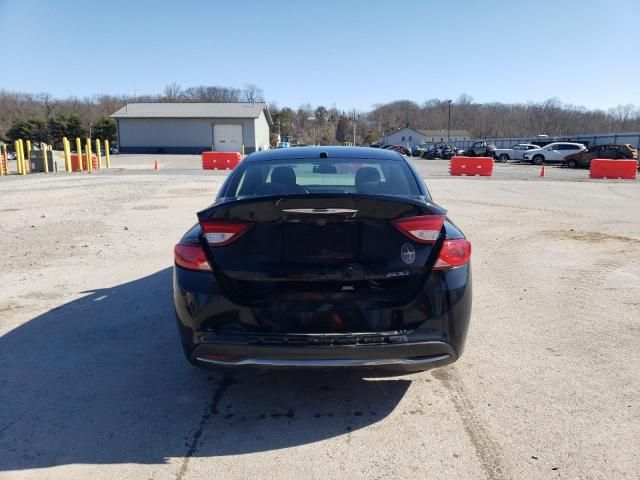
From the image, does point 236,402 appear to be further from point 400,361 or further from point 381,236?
point 381,236

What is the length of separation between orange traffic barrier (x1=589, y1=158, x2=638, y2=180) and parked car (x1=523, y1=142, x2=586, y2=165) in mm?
15733

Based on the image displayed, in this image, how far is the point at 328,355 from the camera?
9.30ft

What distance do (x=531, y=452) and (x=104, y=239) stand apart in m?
7.90

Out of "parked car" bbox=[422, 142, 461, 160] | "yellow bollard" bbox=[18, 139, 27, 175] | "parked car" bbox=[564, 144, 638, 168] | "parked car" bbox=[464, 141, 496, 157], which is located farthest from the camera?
"parked car" bbox=[422, 142, 461, 160]

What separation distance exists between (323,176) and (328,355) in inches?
82.1

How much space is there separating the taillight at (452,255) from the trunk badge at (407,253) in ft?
0.49

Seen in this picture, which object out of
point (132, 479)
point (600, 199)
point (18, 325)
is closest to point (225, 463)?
point (132, 479)

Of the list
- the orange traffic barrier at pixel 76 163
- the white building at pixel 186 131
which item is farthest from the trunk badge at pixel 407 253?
the white building at pixel 186 131

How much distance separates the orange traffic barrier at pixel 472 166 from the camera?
26.5m

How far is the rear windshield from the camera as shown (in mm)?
3994

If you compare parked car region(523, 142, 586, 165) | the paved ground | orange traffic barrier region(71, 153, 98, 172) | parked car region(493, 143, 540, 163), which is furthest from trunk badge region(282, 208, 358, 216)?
parked car region(493, 143, 540, 163)

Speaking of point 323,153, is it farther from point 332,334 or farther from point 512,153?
point 512,153

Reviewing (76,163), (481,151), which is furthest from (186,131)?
(481,151)

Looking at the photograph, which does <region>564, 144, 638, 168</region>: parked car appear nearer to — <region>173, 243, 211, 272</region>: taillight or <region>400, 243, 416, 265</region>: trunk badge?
<region>400, 243, 416, 265</region>: trunk badge
